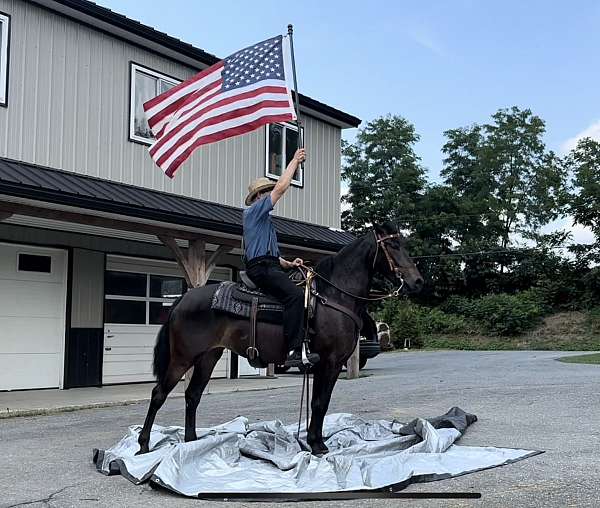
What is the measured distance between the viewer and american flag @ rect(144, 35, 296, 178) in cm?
795

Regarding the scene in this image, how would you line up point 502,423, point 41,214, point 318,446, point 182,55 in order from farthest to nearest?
point 182,55, point 41,214, point 502,423, point 318,446

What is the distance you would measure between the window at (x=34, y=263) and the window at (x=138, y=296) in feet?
4.03

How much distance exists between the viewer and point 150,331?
14.6m

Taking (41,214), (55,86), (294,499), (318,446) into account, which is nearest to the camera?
(294,499)

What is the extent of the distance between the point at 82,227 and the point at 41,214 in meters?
2.21

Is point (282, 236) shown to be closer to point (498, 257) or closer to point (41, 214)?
point (41, 214)

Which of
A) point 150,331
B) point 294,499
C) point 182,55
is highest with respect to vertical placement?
point 182,55

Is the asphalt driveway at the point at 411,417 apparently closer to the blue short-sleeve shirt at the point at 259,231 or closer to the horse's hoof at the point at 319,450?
the horse's hoof at the point at 319,450

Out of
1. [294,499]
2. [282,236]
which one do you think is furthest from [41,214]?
[294,499]

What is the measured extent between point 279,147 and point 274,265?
396 inches

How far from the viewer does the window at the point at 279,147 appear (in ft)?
52.7

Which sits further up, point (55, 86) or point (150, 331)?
point (55, 86)

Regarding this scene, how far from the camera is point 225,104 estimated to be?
8.26 meters

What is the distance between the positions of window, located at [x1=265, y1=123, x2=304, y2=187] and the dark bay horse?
942 cm
